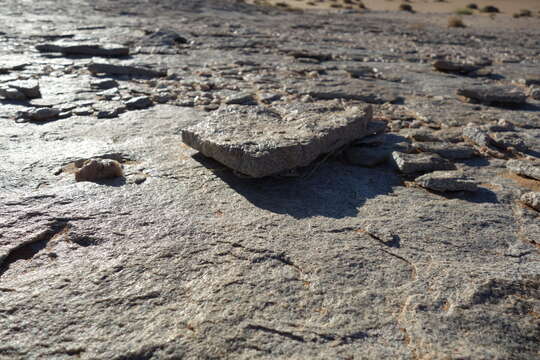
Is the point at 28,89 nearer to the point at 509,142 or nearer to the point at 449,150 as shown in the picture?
the point at 449,150

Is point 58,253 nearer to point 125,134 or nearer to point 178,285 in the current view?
point 178,285

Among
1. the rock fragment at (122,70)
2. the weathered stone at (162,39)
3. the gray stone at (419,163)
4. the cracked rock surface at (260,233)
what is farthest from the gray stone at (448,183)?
the weathered stone at (162,39)

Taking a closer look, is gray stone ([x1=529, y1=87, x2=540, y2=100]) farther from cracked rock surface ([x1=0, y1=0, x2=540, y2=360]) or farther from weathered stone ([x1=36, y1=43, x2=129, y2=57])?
weathered stone ([x1=36, y1=43, x2=129, y2=57])

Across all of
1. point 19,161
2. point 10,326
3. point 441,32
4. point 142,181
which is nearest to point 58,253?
point 10,326

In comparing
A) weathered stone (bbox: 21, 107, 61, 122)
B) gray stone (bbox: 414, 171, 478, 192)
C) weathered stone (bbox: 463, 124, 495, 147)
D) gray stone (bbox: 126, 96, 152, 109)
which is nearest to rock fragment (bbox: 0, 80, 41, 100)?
weathered stone (bbox: 21, 107, 61, 122)

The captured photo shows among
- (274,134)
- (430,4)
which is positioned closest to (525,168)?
(274,134)

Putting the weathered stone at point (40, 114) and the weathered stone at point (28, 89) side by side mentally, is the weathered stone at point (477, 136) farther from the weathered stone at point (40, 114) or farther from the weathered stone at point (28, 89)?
the weathered stone at point (28, 89)
